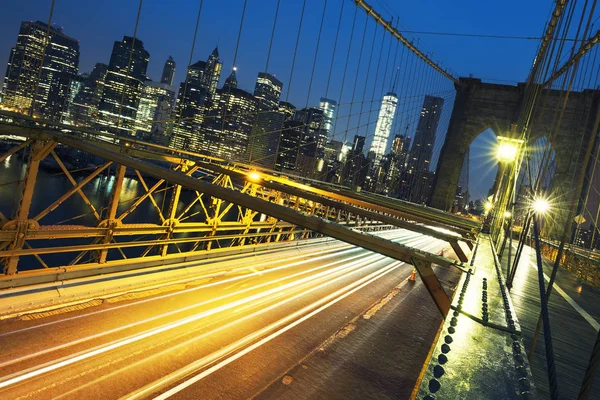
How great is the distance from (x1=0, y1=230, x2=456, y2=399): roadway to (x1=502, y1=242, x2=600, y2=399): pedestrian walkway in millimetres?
3340

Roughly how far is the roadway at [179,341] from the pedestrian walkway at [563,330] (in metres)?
3.34

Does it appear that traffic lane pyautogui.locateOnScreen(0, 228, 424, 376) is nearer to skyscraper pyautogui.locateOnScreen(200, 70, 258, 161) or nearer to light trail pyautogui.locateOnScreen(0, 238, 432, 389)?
light trail pyautogui.locateOnScreen(0, 238, 432, 389)

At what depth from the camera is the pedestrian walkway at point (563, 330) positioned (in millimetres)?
3492

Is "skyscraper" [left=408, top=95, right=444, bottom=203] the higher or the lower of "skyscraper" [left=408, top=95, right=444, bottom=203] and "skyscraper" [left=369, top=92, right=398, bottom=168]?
the lower

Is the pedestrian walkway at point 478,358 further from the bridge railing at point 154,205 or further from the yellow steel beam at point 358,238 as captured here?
the bridge railing at point 154,205

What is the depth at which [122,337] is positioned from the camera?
7.52 metres

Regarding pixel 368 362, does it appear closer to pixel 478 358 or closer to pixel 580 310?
pixel 580 310

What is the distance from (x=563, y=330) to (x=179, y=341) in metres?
6.88

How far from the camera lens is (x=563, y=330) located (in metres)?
5.27

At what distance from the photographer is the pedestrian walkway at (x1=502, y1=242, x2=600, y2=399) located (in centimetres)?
349

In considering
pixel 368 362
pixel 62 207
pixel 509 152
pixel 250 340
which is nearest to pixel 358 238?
pixel 250 340

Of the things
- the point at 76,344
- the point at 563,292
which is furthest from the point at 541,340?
the point at 76,344

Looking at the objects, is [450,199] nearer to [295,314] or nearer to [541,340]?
[295,314]

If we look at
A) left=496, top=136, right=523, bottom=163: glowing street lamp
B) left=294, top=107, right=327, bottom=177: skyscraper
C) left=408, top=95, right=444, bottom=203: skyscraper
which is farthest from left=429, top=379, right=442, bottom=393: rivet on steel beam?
left=408, top=95, right=444, bottom=203: skyscraper
